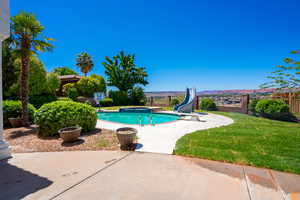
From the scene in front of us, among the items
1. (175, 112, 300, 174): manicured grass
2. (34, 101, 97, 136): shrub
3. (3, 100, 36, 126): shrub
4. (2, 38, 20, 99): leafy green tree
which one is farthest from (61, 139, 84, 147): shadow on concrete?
(2, 38, 20, 99): leafy green tree

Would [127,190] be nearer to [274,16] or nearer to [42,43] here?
[42,43]

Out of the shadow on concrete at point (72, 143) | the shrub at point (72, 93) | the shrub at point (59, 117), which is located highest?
the shrub at point (72, 93)

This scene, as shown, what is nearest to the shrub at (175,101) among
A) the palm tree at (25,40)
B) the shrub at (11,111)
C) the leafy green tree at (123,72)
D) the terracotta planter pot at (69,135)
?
the leafy green tree at (123,72)

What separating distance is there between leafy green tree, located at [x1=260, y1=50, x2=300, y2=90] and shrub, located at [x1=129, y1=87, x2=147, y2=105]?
19.6 metres

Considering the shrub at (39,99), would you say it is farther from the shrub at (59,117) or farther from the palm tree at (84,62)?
the palm tree at (84,62)

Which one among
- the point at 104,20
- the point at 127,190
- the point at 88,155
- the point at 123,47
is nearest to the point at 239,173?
the point at 127,190

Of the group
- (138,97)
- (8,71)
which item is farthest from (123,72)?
(8,71)

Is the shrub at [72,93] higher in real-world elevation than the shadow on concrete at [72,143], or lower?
higher

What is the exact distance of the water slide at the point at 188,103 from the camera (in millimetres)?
13471

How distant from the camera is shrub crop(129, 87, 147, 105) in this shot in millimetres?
22094

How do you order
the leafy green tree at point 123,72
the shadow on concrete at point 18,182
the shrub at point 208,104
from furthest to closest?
1. the leafy green tree at point 123,72
2. the shrub at point 208,104
3. the shadow on concrete at point 18,182

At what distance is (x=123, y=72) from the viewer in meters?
23.5

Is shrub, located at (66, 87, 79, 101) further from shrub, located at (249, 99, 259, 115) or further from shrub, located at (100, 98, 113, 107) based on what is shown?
shrub, located at (249, 99, 259, 115)

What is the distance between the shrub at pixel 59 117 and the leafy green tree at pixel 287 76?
20.4ft
